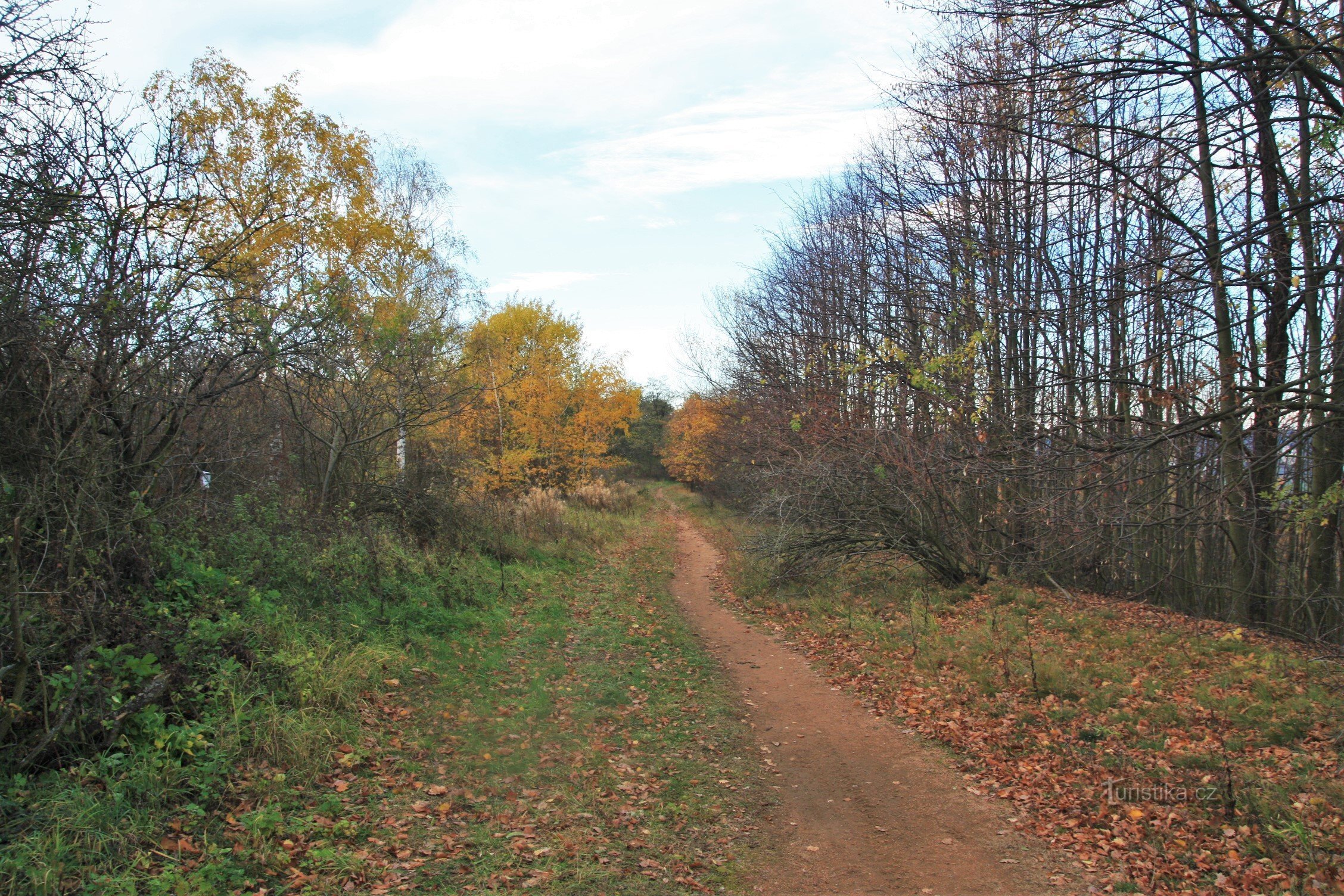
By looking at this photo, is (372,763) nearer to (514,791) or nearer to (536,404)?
(514,791)

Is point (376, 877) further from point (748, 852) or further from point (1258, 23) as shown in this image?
point (1258, 23)

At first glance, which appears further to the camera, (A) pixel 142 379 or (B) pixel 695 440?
(B) pixel 695 440

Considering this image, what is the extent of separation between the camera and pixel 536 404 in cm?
2761

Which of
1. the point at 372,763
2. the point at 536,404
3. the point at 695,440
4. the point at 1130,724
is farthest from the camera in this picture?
the point at 695,440

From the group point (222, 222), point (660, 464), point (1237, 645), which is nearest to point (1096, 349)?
point (1237, 645)

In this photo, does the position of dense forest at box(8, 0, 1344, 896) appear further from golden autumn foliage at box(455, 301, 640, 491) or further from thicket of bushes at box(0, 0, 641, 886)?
golden autumn foliage at box(455, 301, 640, 491)

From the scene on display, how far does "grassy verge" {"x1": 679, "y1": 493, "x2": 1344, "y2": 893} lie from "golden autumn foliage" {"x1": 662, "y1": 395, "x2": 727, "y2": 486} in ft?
64.6

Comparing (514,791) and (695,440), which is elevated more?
(695,440)

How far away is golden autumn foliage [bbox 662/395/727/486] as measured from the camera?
113ft

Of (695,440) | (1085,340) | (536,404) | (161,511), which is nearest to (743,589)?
(1085,340)

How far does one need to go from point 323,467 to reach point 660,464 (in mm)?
50801

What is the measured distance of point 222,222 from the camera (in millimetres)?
12062

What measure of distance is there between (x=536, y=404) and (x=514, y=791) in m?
22.9

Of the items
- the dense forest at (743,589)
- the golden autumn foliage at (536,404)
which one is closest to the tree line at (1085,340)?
the dense forest at (743,589)
